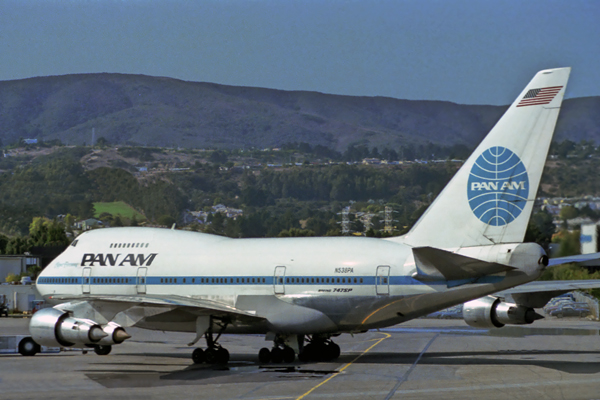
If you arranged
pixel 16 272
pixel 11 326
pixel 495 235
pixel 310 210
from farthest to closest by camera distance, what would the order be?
pixel 310 210
pixel 16 272
pixel 11 326
pixel 495 235

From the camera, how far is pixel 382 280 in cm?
2514

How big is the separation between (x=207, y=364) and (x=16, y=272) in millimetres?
51926

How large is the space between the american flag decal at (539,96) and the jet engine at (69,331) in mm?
14432

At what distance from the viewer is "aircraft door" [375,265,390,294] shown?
25031 mm

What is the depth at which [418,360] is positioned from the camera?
92.0 feet

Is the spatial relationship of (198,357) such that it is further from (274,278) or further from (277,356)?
(274,278)

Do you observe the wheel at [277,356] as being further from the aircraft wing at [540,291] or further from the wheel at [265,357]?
the aircraft wing at [540,291]

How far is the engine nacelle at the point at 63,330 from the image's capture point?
24.4 meters

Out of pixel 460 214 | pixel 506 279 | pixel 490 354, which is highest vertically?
pixel 460 214

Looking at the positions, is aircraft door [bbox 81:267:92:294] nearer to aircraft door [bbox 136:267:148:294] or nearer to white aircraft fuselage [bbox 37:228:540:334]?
white aircraft fuselage [bbox 37:228:540:334]

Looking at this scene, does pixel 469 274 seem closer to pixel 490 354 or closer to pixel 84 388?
pixel 490 354

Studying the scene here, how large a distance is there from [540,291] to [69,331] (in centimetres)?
1820

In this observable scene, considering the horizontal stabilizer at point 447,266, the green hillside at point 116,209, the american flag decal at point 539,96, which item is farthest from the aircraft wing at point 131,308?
the green hillside at point 116,209

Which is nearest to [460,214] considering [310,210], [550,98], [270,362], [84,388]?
[550,98]
